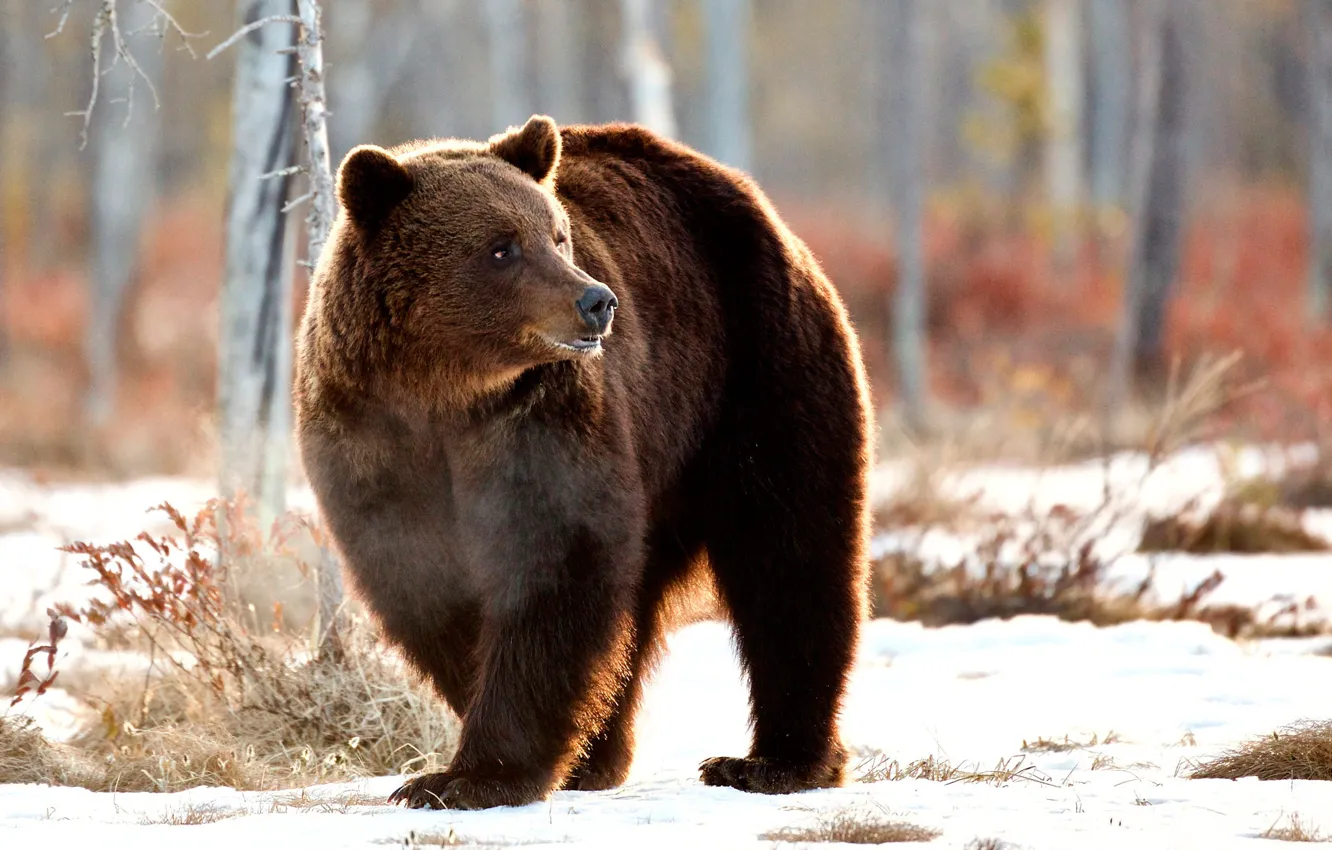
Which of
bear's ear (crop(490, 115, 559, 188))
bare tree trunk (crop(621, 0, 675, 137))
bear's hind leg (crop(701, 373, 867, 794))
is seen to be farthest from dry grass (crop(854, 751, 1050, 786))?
bare tree trunk (crop(621, 0, 675, 137))

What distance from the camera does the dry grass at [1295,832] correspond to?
11.5ft

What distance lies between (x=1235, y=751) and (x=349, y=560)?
2.56 m

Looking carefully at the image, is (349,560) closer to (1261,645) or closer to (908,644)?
(908,644)

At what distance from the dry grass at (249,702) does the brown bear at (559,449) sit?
0.71 m

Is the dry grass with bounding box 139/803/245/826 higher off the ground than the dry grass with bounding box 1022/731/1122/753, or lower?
higher

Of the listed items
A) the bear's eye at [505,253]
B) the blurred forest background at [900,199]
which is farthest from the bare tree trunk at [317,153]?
the bear's eye at [505,253]

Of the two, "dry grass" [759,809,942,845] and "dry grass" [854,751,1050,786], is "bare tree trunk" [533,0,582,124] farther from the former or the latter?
"dry grass" [759,809,942,845]

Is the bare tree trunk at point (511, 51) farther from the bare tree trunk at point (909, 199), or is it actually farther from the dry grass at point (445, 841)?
the dry grass at point (445, 841)

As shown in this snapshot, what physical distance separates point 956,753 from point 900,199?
35.6 ft

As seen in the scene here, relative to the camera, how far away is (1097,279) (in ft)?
65.4

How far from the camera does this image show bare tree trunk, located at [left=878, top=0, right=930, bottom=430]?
1487 cm

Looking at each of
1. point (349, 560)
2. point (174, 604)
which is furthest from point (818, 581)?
point (174, 604)

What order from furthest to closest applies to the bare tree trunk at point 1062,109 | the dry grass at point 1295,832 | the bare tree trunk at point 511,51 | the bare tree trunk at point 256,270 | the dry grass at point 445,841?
the bare tree trunk at point 1062,109 → the bare tree trunk at point 511,51 → the bare tree trunk at point 256,270 → the dry grass at point 1295,832 → the dry grass at point 445,841

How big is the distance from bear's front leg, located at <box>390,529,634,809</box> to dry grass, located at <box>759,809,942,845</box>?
25.1 inches
